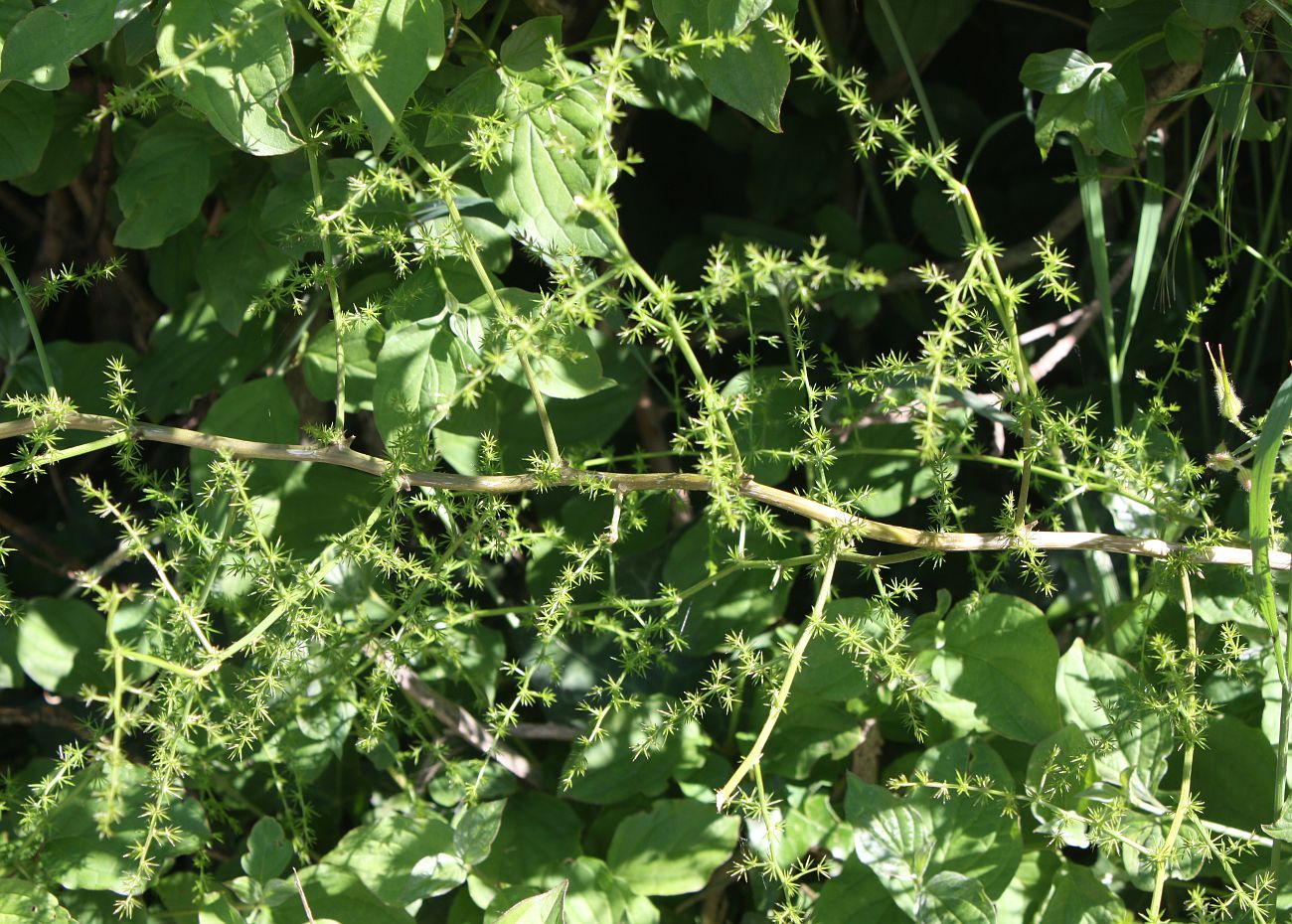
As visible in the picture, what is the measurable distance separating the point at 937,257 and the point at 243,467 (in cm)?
84

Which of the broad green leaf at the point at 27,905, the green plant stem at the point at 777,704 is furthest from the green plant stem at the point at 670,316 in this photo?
the broad green leaf at the point at 27,905

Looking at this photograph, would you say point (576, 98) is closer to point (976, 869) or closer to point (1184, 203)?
point (1184, 203)

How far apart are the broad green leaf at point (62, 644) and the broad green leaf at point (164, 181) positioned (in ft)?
1.34

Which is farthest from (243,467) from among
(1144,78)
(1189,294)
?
(1189,294)

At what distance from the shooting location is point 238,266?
3.54 feet

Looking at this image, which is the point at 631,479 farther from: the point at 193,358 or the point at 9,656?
the point at 9,656

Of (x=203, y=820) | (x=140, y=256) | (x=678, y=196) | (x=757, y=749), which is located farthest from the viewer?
(x=678, y=196)

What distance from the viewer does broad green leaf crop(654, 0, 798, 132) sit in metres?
0.82

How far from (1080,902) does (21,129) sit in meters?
1.17

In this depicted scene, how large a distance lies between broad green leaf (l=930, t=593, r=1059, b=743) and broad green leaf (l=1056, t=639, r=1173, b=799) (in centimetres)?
2

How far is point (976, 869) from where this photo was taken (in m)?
0.95

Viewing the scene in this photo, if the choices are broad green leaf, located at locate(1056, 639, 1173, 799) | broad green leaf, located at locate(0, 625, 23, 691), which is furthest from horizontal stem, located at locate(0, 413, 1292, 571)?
broad green leaf, located at locate(0, 625, 23, 691)

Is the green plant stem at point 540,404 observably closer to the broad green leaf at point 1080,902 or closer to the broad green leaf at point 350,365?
the broad green leaf at point 350,365

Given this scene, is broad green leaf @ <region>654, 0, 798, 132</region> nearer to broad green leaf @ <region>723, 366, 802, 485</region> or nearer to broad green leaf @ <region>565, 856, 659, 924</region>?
broad green leaf @ <region>723, 366, 802, 485</region>
